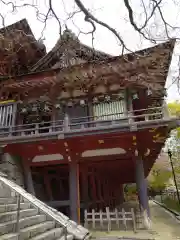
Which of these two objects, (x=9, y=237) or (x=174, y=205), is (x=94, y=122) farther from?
(x=174, y=205)

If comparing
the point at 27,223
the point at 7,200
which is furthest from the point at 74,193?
the point at 27,223

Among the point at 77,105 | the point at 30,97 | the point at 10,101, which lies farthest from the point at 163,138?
the point at 10,101

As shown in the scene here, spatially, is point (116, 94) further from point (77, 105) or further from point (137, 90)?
point (77, 105)

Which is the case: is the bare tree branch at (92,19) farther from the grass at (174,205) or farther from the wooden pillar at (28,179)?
the grass at (174,205)

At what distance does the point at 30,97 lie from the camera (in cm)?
1170

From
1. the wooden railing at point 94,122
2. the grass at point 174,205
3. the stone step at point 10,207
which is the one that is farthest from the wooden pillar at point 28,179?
the grass at point 174,205

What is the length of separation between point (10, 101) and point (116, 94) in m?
5.43

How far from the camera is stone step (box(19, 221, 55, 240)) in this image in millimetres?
3905

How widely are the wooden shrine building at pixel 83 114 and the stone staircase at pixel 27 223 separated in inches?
167

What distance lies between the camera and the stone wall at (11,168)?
10.1 m

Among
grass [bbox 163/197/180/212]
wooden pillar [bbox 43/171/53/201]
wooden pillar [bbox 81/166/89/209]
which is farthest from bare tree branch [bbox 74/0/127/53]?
grass [bbox 163/197/180/212]

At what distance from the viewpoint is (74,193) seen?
33.0 feet

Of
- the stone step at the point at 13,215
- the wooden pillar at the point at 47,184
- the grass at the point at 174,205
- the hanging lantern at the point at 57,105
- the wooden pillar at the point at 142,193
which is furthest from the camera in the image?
the grass at the point at 174,205

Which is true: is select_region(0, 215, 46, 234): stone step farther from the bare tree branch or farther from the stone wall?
the stone wall
